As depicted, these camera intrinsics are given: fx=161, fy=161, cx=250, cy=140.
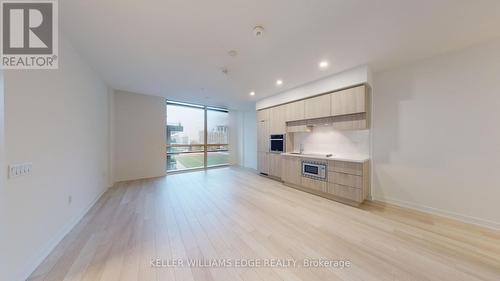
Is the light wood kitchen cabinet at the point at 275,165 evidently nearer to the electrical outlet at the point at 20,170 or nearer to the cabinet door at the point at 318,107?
the cabinet door at the point at 318,107

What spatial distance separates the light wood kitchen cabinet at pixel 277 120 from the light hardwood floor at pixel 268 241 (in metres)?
2.34

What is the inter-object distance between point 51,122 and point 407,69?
5.68 metres

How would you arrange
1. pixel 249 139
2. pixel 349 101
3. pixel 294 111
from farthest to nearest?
pixel 249 139 → pixel 294 111 → pixel 349 101

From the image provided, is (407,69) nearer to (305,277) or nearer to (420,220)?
(420,220)

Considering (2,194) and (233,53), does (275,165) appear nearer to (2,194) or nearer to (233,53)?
(233,53)

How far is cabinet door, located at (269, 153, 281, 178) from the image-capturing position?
5096 mm

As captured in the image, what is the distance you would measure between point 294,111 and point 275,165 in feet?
5.91

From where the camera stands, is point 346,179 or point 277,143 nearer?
point 346,179

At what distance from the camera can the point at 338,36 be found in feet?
7.24

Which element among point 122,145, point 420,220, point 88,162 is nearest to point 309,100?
point 420,220

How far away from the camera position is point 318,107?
3918mm

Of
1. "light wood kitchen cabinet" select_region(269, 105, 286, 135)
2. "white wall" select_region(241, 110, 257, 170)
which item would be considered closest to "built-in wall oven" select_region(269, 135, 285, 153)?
"light wood kitchen cabinet" select_region(269, 105, 286, 135)

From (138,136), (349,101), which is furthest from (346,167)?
(138,136)

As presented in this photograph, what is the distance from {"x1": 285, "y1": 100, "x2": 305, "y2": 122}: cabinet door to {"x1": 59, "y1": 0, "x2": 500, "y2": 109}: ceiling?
1104 mm
